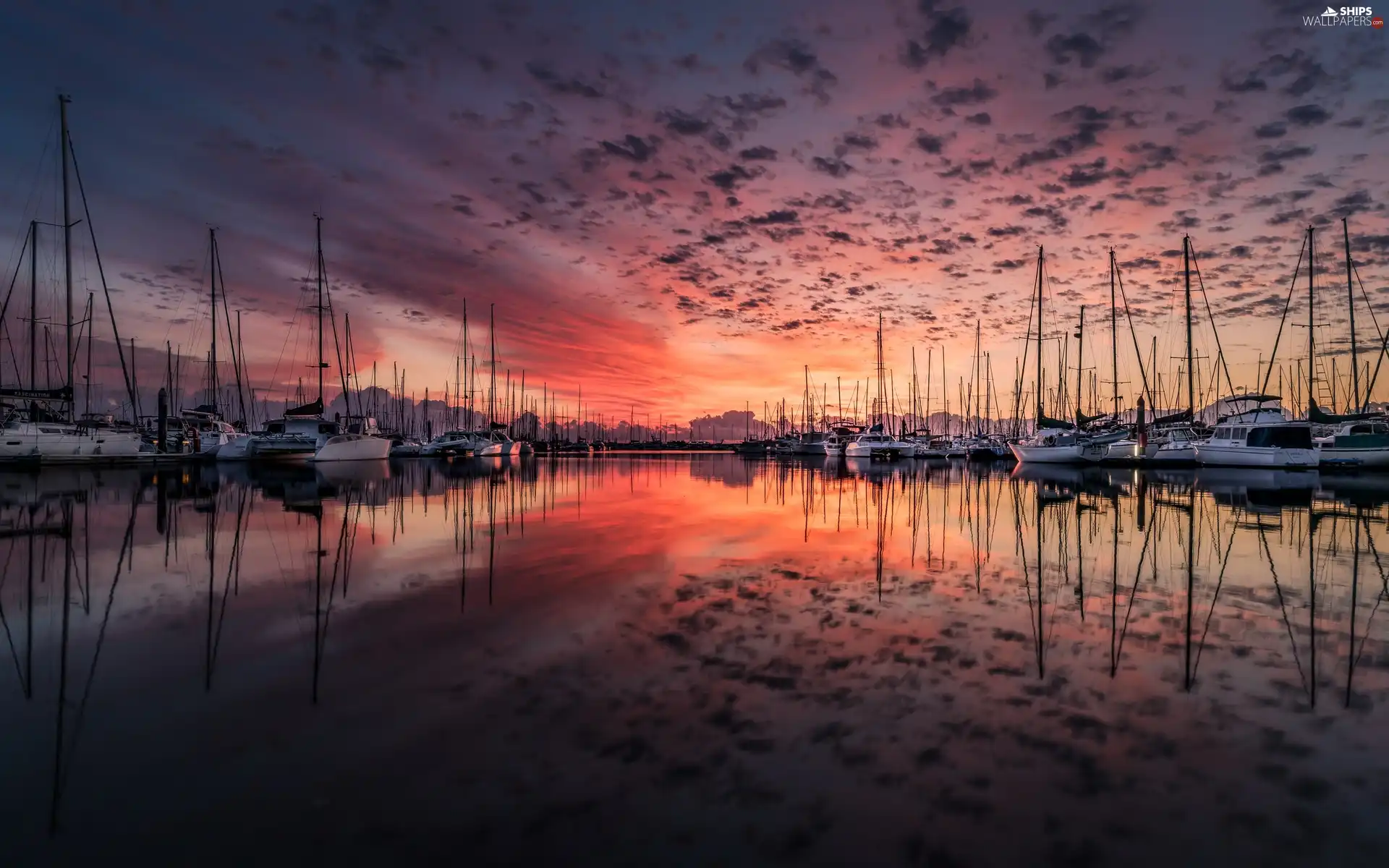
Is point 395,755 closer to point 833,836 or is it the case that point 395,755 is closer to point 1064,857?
point 833,836

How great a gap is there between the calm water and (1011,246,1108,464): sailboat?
1635 inches

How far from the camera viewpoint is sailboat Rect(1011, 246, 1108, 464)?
4981 centimetres

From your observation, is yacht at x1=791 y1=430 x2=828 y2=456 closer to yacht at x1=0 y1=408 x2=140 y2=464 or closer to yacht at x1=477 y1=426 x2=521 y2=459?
yacht at x1=477 y1=426 x2=521 y2=459

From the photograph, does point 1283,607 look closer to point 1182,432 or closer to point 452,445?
point 1182,432

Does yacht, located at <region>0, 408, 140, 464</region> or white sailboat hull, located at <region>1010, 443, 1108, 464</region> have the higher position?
yacht, located at <region>0, 408, 140, 464</region>

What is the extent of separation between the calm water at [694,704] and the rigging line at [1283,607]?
76mm

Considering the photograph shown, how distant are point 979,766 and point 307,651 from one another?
6138mm

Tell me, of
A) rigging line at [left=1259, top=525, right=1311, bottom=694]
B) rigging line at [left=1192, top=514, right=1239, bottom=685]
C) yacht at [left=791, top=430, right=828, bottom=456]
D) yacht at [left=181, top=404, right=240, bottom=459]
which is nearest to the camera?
rigging line at [left=1259, top=525, right=1311, bottom=694]

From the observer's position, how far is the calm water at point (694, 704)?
11.4 feet

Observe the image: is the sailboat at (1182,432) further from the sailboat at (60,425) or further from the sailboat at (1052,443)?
the sailboat at (60,425)

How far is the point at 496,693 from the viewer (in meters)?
5.32

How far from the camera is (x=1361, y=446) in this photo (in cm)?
4234

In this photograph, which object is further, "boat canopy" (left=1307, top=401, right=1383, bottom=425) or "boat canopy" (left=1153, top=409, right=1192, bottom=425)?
"boat canopy" (left=1153, top=409, right=1192, bottom=425)

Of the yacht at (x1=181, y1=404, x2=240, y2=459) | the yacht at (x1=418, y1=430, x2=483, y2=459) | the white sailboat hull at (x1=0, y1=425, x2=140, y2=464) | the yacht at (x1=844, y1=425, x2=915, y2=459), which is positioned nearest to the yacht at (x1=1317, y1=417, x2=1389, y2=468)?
the yacht at (x1=844, y1=425, x2=915, y2=459)
